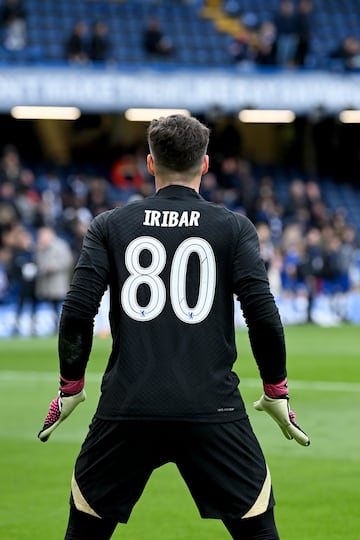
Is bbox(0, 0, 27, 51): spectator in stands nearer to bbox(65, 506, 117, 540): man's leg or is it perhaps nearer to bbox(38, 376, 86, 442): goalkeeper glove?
bbox(38, 376, 86, 442): goalkeeper glove

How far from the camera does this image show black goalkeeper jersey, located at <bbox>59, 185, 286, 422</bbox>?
14.9 ft

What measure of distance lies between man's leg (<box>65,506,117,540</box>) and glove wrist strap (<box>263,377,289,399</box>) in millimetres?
751

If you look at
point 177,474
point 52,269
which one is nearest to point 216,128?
point 52,269

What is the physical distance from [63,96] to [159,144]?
24870mm

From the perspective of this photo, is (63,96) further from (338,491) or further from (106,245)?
(106,245)

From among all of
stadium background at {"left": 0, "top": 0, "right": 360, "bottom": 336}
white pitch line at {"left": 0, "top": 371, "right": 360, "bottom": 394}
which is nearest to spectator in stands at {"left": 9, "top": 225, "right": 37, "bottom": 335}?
stadium background at {"left": 0, "top": 0, "right": 360, "bottom": 336}

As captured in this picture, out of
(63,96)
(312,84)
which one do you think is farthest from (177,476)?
(312,84)

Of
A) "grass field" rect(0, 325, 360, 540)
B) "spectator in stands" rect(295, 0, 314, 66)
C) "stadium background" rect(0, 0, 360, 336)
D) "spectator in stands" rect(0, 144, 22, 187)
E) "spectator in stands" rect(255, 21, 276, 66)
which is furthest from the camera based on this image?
"spectator in stands" rect(255, 21, 276, 66)

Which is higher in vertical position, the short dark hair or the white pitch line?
the short dark hair

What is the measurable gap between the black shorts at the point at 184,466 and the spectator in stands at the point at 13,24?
82.2 ft

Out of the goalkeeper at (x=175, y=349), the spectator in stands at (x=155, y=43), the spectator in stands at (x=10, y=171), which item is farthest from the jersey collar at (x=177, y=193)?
the spectator in stands at (x=155, y=43)

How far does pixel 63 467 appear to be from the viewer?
9.27 m

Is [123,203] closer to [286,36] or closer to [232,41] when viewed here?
[286,36]

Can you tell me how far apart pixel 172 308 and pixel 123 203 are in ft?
76.7
